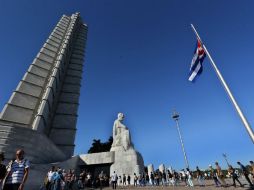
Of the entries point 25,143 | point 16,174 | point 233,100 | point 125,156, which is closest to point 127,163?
point 125,156

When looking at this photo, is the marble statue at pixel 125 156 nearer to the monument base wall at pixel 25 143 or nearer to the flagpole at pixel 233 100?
the monument base wall at pixel 25 143

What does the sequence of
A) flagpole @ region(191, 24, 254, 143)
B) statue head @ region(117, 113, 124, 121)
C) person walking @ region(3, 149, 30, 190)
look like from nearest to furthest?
person walking @ region(3, 149, 30, 190), flagpole @ region(191, 24, 254, 143), statue head @ region(117, 113, 124, 121)

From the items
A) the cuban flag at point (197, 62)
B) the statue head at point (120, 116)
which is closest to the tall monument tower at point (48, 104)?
the statue head at point (120, 116)

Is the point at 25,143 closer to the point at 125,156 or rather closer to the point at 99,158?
the point at 99,158

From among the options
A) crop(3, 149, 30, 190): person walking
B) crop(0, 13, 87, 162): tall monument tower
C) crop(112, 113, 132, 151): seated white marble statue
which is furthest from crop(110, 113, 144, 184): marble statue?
crop(3, 149, 30, 190): person walking

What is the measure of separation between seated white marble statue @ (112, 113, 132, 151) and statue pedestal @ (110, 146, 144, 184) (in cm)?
63

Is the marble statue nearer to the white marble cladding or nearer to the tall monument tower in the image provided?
the white marble cladding

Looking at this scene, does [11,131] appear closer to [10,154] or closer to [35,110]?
[10,154]

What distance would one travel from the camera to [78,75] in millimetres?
33906

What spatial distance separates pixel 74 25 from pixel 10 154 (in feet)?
119

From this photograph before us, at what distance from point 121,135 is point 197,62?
12936mm

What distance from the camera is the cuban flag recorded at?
361 inches

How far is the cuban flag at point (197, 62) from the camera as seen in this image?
9164 mm

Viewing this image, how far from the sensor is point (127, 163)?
18.2m
